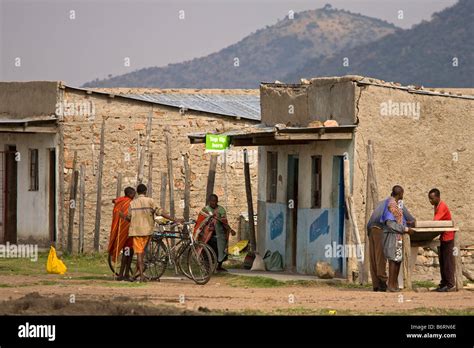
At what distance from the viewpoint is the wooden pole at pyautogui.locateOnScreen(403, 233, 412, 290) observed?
2078 cm

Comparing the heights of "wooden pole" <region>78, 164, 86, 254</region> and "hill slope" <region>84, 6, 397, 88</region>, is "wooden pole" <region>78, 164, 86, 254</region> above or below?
below

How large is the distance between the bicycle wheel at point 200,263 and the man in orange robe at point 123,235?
1.02m

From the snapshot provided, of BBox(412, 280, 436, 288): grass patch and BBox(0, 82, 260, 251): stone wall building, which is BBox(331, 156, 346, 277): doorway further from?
BBox(0, 82, 260, 251): stone wall building

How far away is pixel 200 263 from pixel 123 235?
4.73 feet

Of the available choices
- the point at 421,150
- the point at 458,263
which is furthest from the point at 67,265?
the point at 458,263

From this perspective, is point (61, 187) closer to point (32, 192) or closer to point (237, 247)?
point (32, 192)

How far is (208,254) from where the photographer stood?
22656 millimetres

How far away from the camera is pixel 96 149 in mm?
31219

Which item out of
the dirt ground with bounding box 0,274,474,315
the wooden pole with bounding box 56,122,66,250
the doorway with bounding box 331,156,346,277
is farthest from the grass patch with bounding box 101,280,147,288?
the wooden pole with bounding box 56,122,66,250

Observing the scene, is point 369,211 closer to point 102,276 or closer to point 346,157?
point 346,157

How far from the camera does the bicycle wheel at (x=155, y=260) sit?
22984mm

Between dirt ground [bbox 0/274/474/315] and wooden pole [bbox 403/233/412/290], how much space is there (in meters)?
0.28

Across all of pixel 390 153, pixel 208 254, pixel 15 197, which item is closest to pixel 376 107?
pixel 390 153

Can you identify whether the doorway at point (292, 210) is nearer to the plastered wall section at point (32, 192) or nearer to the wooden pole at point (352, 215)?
the wooden pole at point (352, 215)
